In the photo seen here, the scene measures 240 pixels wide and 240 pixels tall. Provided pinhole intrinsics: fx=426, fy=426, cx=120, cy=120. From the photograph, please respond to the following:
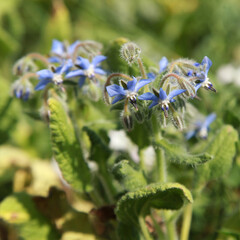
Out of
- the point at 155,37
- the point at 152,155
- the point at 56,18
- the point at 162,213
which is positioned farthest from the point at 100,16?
the point at 162,213

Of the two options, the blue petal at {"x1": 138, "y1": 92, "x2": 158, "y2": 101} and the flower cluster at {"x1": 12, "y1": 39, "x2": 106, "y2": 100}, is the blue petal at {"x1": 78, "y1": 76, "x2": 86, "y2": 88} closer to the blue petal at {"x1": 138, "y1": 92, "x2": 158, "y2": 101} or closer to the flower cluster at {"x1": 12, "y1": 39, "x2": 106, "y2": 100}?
the flower cluster at {"x1": 12, "y1": 39, "x2": 106, "y2": 100}

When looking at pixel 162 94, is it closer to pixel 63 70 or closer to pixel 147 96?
pixel 147 96

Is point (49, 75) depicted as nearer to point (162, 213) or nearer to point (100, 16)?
point (162, 213)

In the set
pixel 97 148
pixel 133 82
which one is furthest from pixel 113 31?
pixel 133 82

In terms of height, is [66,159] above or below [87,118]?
below

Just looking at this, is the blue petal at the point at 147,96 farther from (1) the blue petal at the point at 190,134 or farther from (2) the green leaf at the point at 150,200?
(1) the blue petal at the point at 190,134
